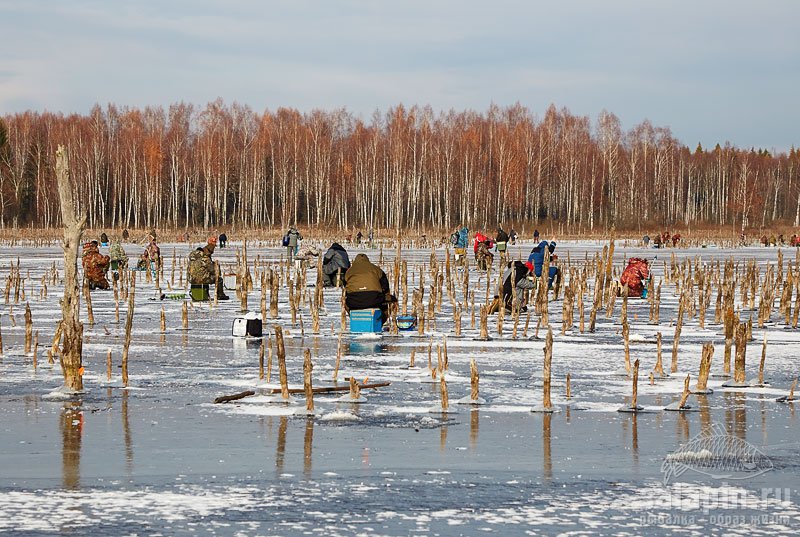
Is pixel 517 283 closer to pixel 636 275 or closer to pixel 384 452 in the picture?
pixel 636 275

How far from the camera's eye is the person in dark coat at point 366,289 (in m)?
16.5

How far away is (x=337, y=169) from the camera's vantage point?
91.8 meters

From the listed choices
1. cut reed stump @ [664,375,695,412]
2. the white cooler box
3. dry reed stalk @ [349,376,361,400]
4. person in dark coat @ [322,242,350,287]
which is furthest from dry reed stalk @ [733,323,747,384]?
person in dark coat @ [322,242,350,287]

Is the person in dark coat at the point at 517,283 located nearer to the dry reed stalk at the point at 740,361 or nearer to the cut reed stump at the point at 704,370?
the dry reed stalk at the point at 740,361

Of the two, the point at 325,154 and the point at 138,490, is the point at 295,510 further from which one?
the point at 325,154

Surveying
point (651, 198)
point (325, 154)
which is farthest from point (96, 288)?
point (651, 198)

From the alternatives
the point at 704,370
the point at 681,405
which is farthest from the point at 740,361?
the point at 681,405

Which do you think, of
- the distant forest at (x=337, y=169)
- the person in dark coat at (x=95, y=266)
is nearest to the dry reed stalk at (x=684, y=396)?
the person in dark coat at (x=95, y=266)

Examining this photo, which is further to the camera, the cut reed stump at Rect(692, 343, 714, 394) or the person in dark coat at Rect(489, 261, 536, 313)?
the person in dark coat at Rect(489, 261, 536, 313)

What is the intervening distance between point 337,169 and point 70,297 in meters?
81.2

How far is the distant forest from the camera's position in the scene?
280 feet

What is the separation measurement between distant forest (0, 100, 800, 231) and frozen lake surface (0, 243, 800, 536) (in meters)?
67.3

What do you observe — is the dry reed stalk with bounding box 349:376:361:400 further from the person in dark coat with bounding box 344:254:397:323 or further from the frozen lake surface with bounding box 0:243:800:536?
the person in dark coat with bounding box 344:254:397:323
